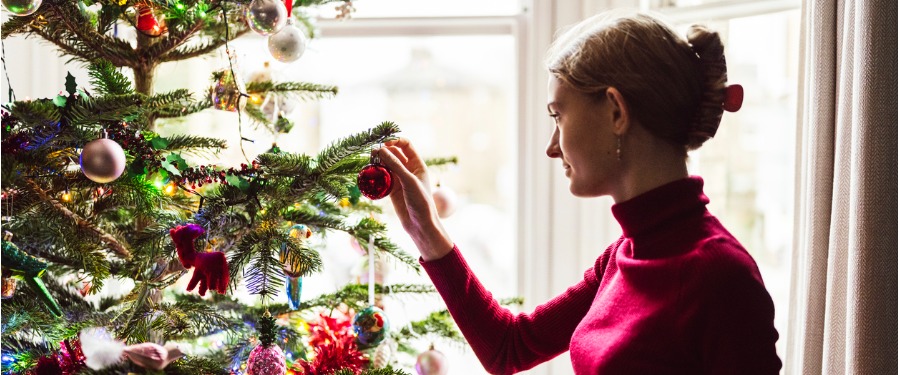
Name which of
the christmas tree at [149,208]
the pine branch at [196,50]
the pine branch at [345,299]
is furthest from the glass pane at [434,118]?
the christmas tree at [149,208]

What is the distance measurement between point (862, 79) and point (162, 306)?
1.08 m

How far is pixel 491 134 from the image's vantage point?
2.28m

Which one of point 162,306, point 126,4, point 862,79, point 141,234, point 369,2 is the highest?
point 369,2

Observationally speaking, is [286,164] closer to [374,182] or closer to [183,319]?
[374,182]

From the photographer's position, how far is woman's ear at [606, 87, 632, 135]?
3.50ft

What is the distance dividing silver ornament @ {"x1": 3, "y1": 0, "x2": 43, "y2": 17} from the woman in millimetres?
505

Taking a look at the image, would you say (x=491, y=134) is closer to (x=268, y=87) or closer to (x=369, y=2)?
(x=369, y=2)

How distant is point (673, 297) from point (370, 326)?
1.72 feet

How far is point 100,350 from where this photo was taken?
1.13 meters

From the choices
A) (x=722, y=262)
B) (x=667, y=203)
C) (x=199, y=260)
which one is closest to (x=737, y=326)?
(x=722, y=262)

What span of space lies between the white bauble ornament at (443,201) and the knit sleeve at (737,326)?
1.80 ft

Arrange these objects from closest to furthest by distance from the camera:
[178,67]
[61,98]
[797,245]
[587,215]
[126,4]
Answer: [61,98] < [126,4] < [797,245] < [587,215] < [178,67]

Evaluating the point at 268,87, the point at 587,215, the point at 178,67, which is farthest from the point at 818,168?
the point at 178,67

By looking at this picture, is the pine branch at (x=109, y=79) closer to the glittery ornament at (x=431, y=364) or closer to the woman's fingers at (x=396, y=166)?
the woman's fingers at (x=396, y=166)
